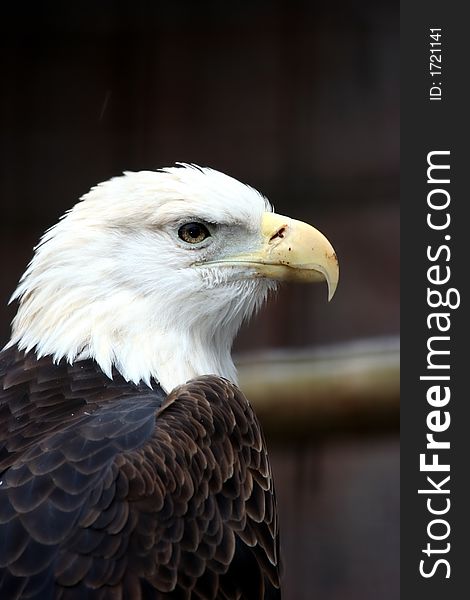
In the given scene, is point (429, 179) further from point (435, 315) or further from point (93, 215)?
point (93, 215)

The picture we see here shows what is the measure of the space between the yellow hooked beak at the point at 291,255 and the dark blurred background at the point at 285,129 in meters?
3.61

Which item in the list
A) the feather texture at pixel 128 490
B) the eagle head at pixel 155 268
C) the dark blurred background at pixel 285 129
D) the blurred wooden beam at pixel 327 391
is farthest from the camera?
the dark blurred background at pixel 285 129

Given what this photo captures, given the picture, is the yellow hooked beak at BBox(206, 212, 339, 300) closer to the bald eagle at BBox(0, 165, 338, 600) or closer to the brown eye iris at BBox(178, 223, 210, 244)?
the bald eagle at BBox(0, 165, 338, 600)

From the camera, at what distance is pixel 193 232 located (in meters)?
4.01

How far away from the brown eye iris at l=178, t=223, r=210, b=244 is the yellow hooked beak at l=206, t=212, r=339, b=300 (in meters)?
0.11

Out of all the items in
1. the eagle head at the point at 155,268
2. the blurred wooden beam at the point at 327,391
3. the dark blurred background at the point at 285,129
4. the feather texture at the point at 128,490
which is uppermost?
the dark blurred background at the point at 285,129

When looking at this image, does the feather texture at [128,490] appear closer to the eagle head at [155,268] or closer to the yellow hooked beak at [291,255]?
the eagle head at [155,268]

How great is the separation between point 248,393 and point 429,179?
4.36 feet

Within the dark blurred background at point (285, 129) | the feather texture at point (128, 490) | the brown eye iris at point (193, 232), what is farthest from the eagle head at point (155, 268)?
the dark blurred background at point (285, 129)

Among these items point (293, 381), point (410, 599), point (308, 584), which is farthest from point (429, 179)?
point (308, 584)

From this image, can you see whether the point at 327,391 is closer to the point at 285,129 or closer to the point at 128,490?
the point at 285,129

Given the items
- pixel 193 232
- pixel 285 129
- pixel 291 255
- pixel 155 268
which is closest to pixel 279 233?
pixel 291 255

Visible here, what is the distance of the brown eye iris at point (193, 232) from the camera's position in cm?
400

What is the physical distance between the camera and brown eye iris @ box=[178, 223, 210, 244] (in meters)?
4.00
